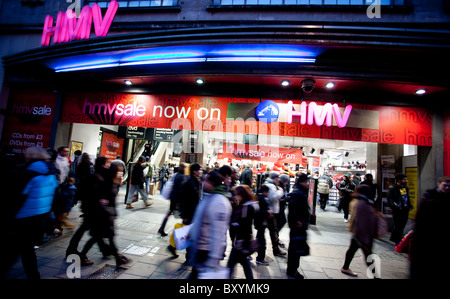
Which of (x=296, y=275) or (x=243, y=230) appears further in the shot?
(x=296, y=275)

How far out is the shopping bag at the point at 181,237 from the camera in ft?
10.1

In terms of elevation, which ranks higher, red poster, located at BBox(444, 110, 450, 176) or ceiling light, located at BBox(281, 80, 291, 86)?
ceiling light, located at BBox(281, 80, 291, 86)

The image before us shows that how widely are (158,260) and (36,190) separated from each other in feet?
7.76

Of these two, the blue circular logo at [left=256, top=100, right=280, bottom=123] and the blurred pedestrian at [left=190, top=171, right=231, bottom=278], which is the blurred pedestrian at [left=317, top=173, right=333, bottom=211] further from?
the blurred pedestrian at [left=190, top=171, right=231, bottom=278]

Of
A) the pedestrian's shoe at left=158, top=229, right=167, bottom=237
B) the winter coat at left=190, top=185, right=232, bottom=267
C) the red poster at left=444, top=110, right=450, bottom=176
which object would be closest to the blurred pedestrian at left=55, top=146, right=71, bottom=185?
the pedestrian's shoe at left=158, top=229, right=167, bottom=237

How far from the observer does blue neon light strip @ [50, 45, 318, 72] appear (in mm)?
5555

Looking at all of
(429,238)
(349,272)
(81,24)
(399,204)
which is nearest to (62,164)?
(81,24)

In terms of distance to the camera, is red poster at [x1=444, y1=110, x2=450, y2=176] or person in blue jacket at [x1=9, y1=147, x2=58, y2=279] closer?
person in blue jacket at [x1=9, y1=147, x2=58, y2=279]

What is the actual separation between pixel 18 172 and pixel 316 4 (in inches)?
342

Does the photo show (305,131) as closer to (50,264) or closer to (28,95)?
(50,264)

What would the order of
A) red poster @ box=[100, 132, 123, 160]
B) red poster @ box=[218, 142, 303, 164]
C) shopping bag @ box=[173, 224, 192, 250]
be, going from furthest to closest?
1. red poster @ box=[100, 132, 123, 160]
2. red poster @ box=[218, 142, 303, 164]
3. shopping bag @ box=[173, 224, 192, 250]

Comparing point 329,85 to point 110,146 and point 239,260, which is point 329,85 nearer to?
point 239,260

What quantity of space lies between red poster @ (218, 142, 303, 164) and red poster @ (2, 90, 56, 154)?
292 inches

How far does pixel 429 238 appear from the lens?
221 centimetres
